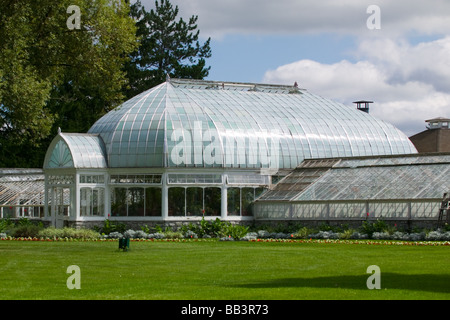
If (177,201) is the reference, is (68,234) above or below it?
below

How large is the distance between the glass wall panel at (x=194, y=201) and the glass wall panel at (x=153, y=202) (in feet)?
4.87

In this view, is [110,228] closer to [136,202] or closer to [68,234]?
[136,202]

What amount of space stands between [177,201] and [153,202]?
127 cm

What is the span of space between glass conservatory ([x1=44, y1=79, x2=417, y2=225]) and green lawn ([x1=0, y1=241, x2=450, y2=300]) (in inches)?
477

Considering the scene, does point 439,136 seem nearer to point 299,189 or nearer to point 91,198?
point 299,189

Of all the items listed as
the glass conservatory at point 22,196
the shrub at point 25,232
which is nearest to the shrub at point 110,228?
the shrub at point 25,232

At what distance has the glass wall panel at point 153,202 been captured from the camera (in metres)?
44.8

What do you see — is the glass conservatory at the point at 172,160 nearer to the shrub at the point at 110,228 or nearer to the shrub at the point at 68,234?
the shrub at the point at 110,228

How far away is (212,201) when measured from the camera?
45375 mm

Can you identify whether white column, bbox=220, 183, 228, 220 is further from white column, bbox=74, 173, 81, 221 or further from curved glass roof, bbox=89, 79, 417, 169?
white column, bbox=74, 173, 81, 221

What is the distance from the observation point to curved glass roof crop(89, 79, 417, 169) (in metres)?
45.2

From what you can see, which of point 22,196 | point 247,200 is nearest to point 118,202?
point 247,200

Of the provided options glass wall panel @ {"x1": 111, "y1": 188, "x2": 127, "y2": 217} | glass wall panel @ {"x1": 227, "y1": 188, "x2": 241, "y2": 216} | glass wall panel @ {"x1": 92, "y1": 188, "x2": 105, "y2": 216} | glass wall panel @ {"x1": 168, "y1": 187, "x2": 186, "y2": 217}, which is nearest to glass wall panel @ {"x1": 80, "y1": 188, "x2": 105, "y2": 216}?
glass wall panel @ {"x1": 92, "y1": 188, "x2": 105, "y2": 216}

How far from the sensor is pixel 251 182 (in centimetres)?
4638
